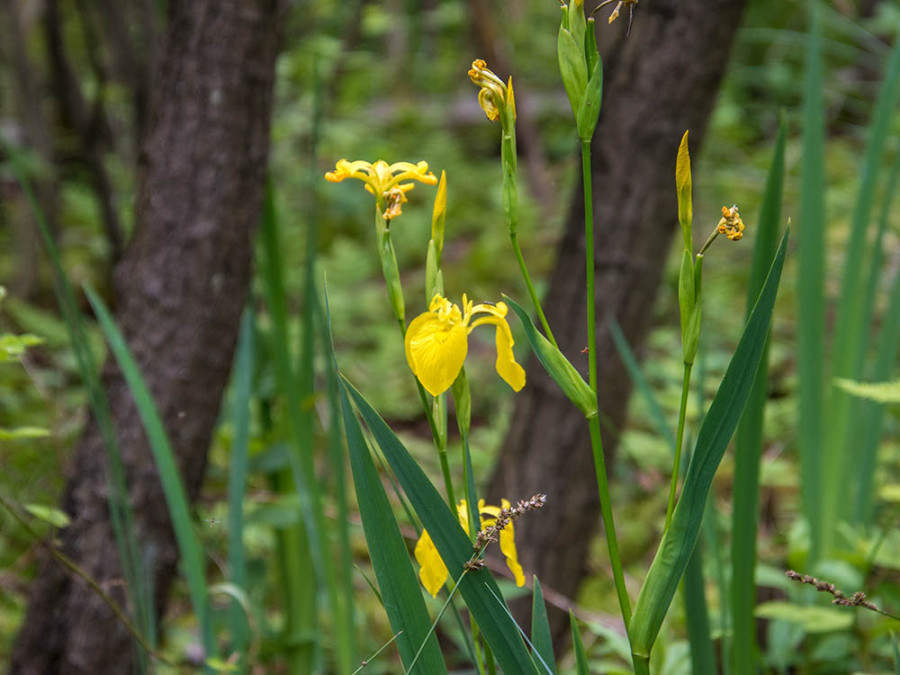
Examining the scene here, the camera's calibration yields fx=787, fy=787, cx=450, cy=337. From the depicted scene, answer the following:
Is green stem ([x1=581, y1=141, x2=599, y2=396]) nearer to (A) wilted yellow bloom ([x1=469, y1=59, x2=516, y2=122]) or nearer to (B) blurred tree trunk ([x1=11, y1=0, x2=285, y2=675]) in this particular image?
(A) wilted yellow bloom ([x1=469, y1=59, x2=516, y2=122])

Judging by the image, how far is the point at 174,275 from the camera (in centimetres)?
121

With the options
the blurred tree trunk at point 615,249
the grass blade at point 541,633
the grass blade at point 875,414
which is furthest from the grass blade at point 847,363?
the grass blade at point 541,633

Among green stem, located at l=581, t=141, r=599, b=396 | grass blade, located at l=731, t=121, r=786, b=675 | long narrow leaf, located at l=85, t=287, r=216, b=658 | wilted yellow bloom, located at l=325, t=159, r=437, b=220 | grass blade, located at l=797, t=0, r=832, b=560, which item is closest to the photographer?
green stem, located at l=581, t=141, r=599, b=396

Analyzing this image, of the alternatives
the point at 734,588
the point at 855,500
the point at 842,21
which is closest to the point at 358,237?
the point at 842,21

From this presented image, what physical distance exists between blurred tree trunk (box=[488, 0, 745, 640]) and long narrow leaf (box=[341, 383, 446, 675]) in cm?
87

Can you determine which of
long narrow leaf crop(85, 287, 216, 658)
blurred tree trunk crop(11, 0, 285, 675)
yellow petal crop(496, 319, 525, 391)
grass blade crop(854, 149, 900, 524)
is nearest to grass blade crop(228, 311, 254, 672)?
long narrow leaf crop(85, 287, 216, 658)

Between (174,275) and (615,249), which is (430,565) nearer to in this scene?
(174,275)

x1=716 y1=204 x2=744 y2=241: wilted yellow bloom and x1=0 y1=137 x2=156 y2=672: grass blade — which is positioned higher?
x1=716 y1=204 x2=744 y2=241: wilted yellow bloom

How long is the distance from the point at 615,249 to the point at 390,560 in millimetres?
1014

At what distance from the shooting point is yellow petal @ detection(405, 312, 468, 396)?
1.59 feet

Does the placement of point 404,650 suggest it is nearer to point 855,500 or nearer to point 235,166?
point 235,166

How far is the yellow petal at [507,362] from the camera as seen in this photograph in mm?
519

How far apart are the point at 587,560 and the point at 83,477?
3.19 ft

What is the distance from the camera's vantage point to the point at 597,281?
145 cm
